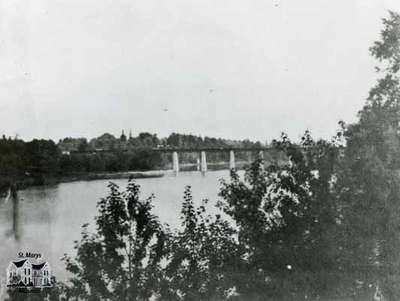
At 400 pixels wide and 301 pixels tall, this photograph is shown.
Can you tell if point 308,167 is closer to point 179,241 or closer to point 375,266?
point 375,266

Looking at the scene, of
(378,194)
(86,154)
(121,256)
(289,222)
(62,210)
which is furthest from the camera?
(86,154)

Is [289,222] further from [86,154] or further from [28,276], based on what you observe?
[86,154]

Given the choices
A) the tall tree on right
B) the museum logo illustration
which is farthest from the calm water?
the tall tree on right

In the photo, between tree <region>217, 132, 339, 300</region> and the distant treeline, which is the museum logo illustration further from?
the distant treeline

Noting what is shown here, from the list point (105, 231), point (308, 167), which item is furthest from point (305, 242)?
point (105, 231)

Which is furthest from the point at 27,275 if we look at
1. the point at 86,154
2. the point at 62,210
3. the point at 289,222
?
the point at 86,154

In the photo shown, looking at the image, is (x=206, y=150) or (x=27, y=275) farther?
(x=206, y=150)
